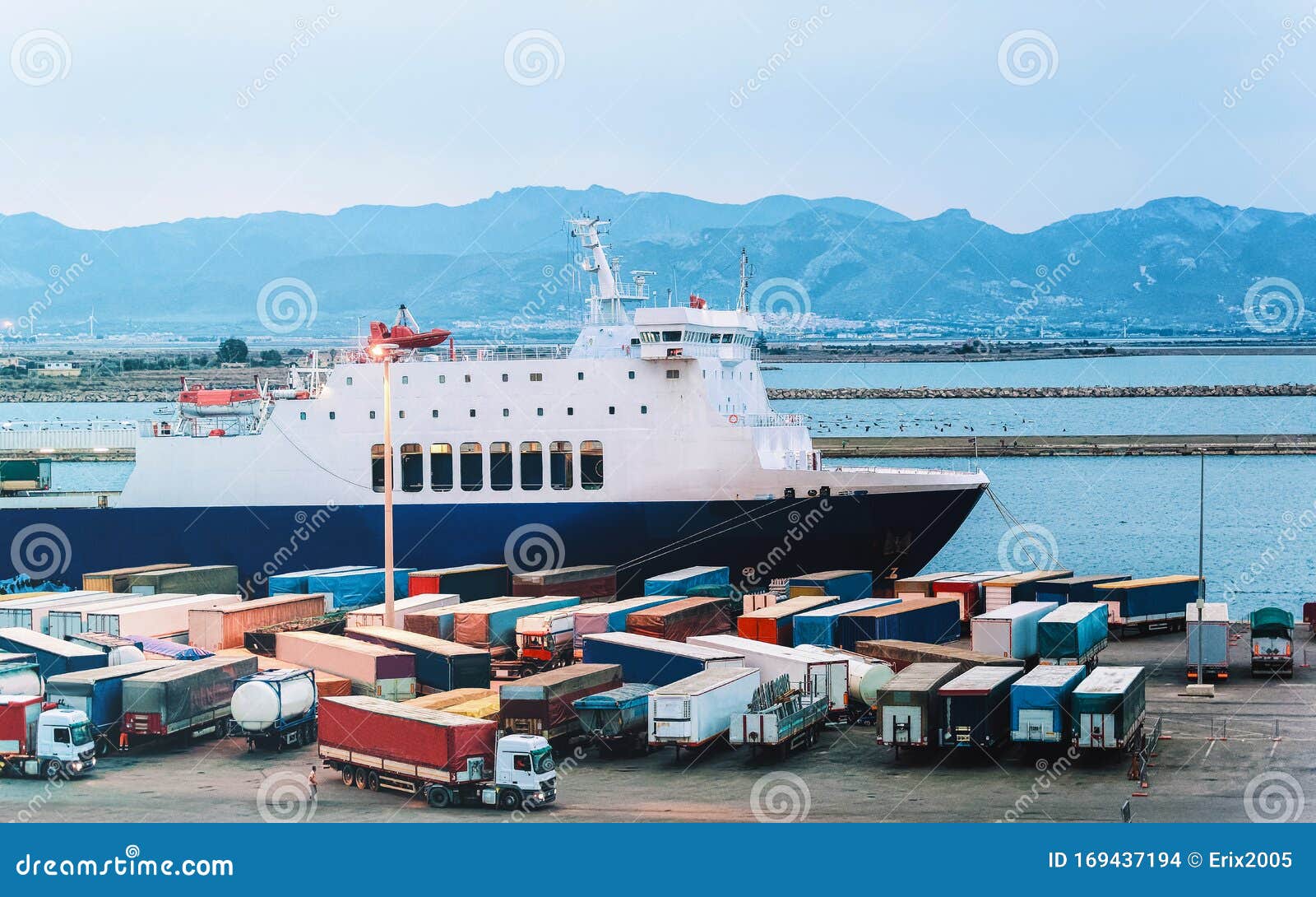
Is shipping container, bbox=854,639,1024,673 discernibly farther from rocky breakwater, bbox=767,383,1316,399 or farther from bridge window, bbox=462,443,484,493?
rocky breakwater, bbox=767,383,1316,399

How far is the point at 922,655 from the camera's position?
105 ft

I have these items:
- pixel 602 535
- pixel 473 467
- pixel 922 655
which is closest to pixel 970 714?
pixel 922 655

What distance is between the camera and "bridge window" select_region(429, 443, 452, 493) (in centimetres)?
4400

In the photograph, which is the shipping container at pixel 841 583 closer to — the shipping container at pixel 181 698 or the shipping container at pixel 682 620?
the shipping container at pixel 682 620

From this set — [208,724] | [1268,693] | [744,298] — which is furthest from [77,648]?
[1268,693]

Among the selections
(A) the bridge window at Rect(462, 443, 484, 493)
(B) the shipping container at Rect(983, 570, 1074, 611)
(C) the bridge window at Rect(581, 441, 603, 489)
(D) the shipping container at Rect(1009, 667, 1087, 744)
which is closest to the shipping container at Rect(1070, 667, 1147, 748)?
(D) the shipping container at Rect(1009, 667, 1087, 744)

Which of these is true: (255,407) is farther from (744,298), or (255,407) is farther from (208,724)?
(208,724)

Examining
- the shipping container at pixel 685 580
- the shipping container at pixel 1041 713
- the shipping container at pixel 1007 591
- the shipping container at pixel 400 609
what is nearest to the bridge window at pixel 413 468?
the shipping container at pixel 400 609

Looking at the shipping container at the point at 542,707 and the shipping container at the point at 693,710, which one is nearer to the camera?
the shipping container at the point at 693,710

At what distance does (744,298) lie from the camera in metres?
46.6

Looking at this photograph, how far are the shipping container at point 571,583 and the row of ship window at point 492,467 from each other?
8.55 feet

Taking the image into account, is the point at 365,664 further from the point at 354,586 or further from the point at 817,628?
the point at 817,628

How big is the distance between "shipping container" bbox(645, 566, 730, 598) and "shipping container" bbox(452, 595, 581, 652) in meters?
3.72

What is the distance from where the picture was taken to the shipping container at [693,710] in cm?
2714
